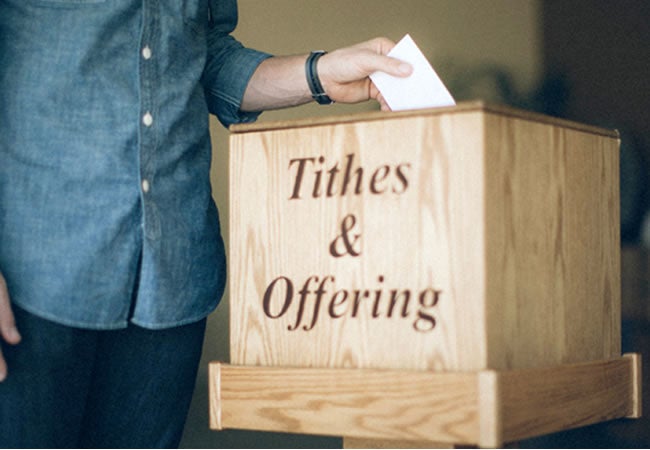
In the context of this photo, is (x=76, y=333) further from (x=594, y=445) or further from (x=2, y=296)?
(x=594, y=445)

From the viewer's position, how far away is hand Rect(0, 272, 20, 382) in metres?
1.41

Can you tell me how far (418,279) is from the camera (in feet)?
4.26

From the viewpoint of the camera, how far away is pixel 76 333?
148 centimetres

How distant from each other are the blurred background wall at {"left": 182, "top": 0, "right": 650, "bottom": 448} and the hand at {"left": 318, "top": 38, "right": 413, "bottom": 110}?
6.65 ft

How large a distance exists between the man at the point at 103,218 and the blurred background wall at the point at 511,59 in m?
2.15

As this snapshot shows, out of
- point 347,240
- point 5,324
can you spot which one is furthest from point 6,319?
point 347,240

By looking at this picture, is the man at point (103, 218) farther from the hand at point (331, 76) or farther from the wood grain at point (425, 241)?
the wood grain at point (425, 241)

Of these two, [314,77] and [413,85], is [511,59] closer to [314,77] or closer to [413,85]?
[314,77]

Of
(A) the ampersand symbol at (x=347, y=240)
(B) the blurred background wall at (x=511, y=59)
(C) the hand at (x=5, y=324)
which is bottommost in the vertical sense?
(C) the hand at (x=5, y=324)

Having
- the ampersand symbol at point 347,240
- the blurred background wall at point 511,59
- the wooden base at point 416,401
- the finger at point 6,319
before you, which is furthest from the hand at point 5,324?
the blurred background wall at point 511,59

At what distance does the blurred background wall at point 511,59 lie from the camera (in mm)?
3543

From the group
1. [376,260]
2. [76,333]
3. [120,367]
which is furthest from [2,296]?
[376,260]

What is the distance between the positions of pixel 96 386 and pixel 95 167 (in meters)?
0.33

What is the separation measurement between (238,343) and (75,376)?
243 mm
